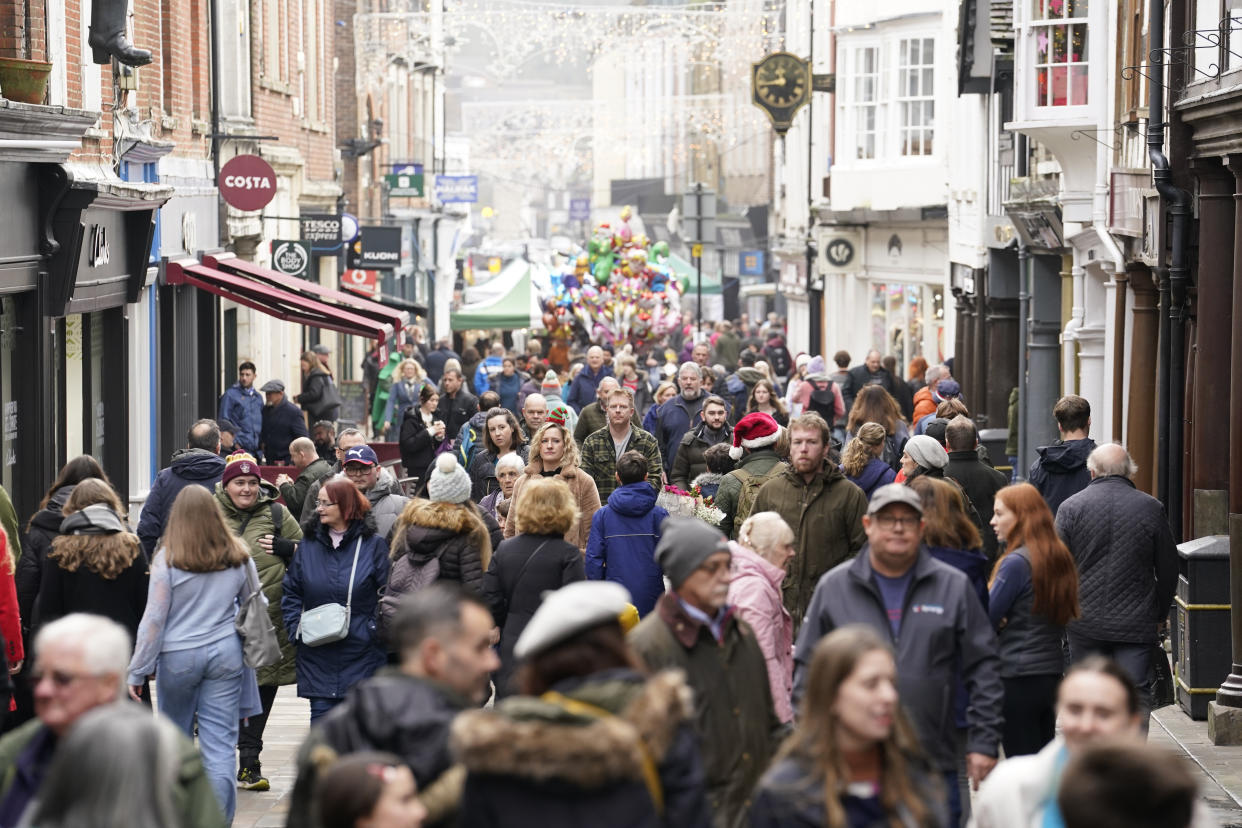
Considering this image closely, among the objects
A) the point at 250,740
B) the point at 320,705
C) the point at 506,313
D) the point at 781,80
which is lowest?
the point at 250,740

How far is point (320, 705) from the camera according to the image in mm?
9422

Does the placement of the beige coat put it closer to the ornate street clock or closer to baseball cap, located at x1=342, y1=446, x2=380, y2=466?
baseball cap, located at x1=342, y1=446, x2=380, y2=466

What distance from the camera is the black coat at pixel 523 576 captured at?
9016 mm

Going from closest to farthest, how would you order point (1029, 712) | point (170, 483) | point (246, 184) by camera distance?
point (1029, 712) < point (170, 483) < point (246, 184)

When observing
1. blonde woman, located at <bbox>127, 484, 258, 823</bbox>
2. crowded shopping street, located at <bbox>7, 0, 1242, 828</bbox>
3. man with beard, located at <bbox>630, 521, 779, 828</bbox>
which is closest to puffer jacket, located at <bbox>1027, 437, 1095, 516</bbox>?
crowded shopping street, located at <bbox>7, 0, 1242, 828</bbox>

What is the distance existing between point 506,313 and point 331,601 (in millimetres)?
26574

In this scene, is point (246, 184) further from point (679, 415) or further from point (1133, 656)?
point (1133, 656)

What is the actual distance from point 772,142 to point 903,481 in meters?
47.3

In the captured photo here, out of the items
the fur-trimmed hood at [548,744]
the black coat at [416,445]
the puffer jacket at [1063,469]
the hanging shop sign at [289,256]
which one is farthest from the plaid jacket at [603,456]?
the hanging shop sign at [289,256]

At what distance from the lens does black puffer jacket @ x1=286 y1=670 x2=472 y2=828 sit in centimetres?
475

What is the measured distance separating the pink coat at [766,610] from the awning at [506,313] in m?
27.5

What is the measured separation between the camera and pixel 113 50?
50.0ft

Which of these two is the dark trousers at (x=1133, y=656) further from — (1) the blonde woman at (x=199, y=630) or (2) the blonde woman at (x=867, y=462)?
(1) the blonde woman at (x=199, y=630)

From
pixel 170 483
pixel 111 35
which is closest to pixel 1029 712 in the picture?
pixel 170 483
